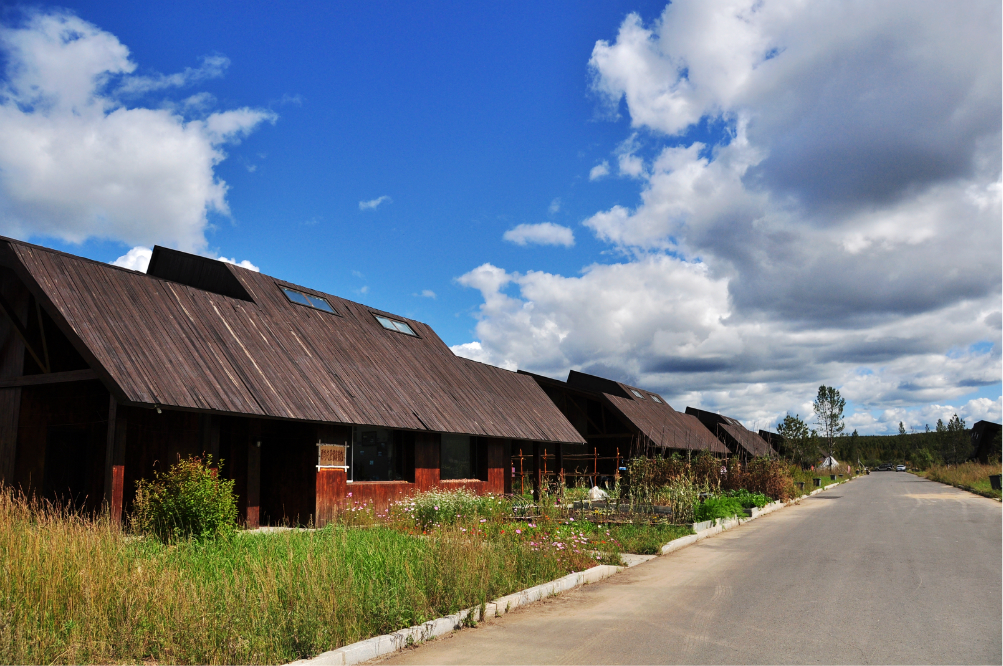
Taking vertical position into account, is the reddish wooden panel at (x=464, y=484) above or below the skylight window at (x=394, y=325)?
below

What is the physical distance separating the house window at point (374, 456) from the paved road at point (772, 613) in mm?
8356

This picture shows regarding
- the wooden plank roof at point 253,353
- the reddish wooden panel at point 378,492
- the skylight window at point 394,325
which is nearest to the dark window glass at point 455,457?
the wooden plank roof at point 253,353

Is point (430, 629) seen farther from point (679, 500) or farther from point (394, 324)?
point (394, 324)

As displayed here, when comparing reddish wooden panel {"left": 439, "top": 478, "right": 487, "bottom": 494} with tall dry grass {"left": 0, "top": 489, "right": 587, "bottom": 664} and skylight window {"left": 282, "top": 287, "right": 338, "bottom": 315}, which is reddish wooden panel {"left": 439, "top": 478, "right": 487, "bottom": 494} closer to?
skylight window {"left": 282, "top": 287, "right": 338, "bottom": 315}

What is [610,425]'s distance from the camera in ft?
125

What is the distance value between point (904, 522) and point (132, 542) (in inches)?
770

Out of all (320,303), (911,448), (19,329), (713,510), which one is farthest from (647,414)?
(911,448)

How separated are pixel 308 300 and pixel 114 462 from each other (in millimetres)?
10032

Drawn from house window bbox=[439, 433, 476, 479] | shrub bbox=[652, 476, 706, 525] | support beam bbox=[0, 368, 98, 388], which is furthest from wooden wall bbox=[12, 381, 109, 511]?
shrub bbox=[652, 476, 706, 525]

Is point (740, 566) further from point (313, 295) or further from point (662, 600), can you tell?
point (313, 295)

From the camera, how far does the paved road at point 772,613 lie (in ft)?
21.4

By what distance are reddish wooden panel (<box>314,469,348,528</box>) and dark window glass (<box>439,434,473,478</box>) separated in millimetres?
4982

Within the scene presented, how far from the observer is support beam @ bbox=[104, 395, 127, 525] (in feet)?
40.9

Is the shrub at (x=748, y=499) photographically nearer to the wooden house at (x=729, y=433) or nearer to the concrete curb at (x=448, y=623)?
the concrete curb at (x=448, y=623)
